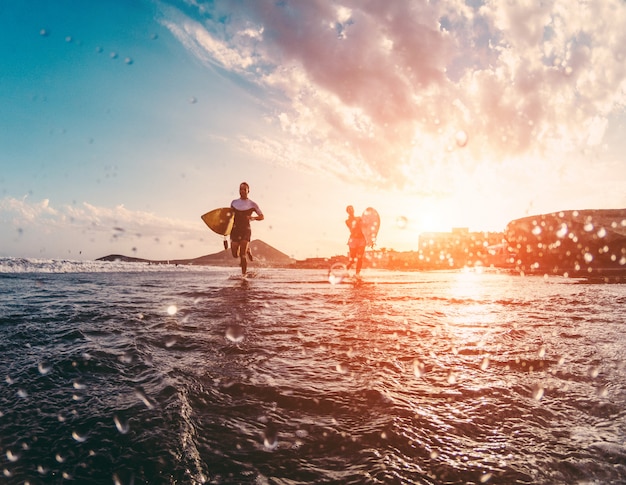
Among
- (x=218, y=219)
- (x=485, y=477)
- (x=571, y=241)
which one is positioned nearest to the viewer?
(x=485, y=477)

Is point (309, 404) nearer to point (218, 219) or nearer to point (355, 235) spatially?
point (218, 219)

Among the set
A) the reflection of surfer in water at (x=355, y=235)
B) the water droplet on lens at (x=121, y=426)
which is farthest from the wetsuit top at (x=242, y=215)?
the water droplet on lens at (x=121, y=426)

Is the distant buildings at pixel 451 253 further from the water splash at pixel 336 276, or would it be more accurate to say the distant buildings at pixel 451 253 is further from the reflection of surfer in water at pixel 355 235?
the reflection of surfer in water at pixel 355 235

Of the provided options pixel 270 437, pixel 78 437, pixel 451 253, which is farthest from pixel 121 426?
pixel 451 253

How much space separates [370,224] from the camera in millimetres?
16000

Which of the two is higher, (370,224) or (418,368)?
(370,224)

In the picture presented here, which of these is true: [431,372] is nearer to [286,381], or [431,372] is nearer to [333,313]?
[286,381]

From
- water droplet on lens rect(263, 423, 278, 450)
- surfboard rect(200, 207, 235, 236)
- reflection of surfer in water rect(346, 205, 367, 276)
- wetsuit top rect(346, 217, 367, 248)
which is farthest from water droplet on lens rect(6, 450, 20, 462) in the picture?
wetsuit top rect(346, 217, 367, 248)

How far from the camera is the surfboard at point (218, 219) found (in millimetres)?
11672

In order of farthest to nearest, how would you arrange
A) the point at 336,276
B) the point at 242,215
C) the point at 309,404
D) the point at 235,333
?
the point at 336,276 < the point at 242,215 < the point at 235,333 < the point at 309,404

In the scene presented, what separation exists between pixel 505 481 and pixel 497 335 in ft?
8.70

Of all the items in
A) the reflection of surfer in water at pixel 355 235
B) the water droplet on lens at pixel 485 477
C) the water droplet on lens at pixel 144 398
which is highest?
the reflection of surfer in water at pixel 355 235

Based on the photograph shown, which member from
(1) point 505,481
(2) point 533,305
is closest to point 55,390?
(1) point 505,481

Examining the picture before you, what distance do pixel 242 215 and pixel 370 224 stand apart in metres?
7.08
